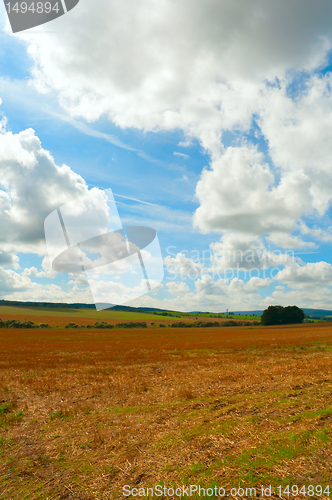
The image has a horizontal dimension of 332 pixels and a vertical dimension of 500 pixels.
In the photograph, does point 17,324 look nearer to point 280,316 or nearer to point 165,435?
point 280,316

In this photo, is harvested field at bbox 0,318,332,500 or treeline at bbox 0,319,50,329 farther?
treeline at bbox 0,319,50,329

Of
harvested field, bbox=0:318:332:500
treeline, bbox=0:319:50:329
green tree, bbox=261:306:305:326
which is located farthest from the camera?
green tree, bbox=261:306:305:326

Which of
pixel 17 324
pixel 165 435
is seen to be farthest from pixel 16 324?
pixel 165 435

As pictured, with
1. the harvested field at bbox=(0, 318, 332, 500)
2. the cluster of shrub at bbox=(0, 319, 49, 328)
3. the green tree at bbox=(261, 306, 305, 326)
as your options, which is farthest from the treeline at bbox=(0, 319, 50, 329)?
the harvested field at bbox=(0, 318, 332, 500)

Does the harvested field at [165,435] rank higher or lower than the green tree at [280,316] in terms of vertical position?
higher

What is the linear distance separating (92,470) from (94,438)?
187 centimetres

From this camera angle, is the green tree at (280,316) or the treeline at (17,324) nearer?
the treeline at (17,324)

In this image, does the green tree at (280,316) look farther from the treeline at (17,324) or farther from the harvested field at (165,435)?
the harvested field at (165,435)

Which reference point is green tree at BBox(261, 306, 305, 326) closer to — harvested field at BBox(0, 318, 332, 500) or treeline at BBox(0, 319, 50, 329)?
treeline at BBox(0, 319, 50, 329)

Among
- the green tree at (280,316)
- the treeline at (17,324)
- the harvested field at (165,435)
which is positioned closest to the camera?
the harvested field at (165,435)

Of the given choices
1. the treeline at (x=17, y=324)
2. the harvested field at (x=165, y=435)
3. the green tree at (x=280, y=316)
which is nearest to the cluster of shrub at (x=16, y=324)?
the treeline at (x=17, y=324)

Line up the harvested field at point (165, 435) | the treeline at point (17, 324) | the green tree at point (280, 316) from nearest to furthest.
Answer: the harvested field at point (165, 435)
the treeline at point (17, 324)
the green tree at point (280, 316)

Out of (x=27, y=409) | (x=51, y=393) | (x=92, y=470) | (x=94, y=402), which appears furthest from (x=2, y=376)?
(x=92, y=470)

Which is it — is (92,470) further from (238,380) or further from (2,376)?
(2,376)
